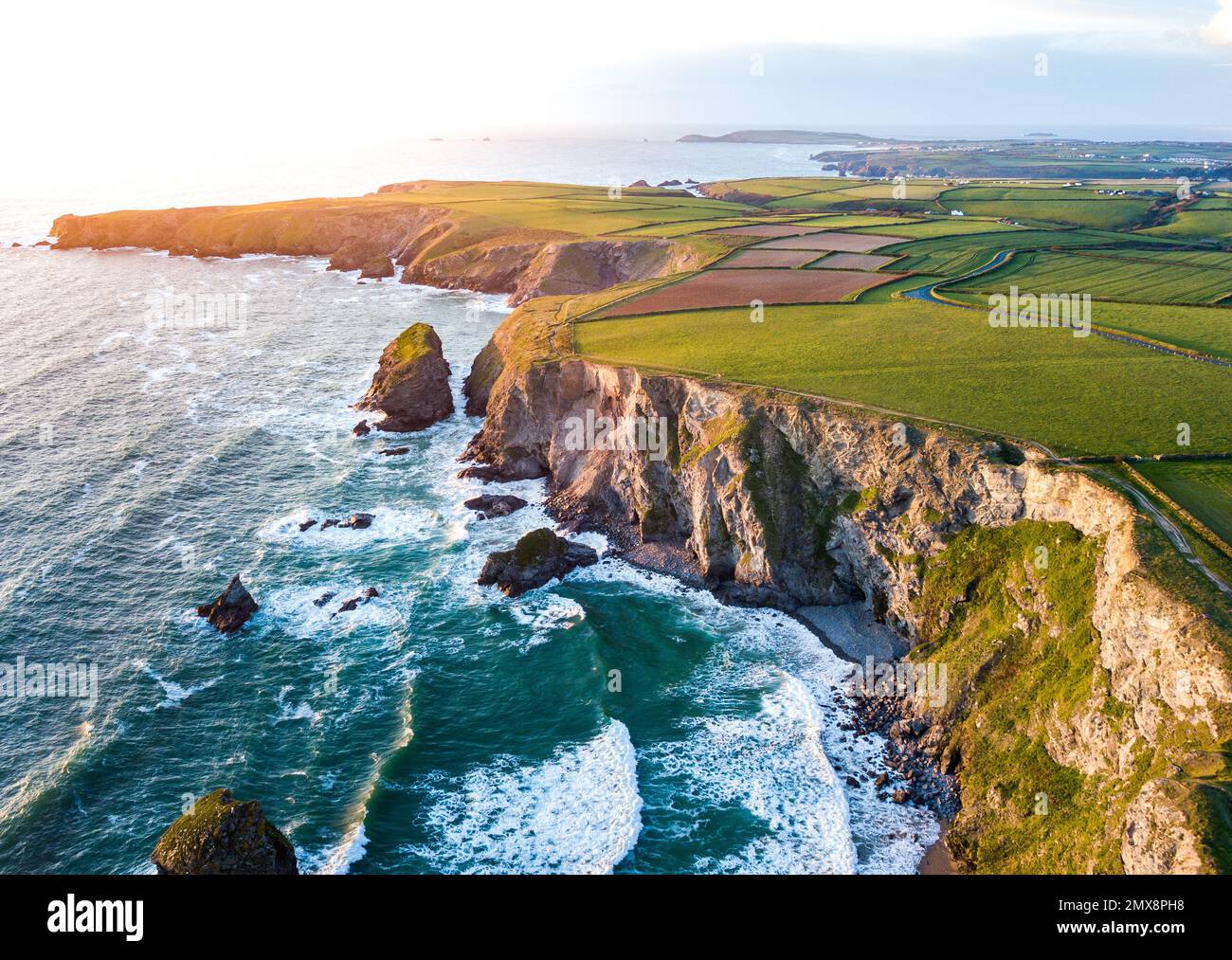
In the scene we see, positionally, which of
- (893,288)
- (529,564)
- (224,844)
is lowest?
(224,844)

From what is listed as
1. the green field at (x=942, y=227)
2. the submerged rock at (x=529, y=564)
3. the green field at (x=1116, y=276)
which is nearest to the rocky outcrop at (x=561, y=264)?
the green field at (x=942, y=227)

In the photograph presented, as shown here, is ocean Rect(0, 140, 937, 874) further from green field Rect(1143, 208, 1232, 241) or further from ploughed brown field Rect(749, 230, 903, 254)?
green field Rect(1143, 208, 1232, 241)

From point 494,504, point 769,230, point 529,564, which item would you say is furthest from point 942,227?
point 529,564

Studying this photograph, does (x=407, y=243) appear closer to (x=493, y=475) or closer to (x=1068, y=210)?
(x=493, y=475)

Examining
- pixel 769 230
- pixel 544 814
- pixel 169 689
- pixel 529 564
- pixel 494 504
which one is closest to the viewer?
pixel 544 814

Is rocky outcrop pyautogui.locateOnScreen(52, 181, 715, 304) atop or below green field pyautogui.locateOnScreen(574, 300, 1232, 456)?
atop

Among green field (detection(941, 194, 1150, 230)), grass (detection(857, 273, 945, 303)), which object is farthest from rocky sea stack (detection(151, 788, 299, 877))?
green field (detection(941, 194, 1150, 230))

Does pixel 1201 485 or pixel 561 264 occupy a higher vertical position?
pixel 561 264

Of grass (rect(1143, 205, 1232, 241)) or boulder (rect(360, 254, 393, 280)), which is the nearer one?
grass (rect(1143, 205, 1232, 241))
